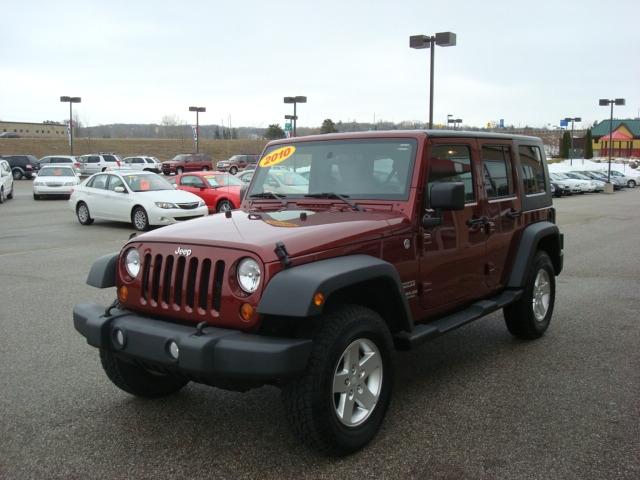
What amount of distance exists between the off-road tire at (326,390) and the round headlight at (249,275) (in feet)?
1.41

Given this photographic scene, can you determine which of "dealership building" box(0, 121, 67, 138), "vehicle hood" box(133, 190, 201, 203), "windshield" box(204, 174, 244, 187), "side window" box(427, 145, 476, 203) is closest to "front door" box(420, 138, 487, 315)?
"side window" box(427, 145, 476, 203)

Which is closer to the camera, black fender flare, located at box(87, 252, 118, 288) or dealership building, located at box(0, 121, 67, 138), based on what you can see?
black fender flare, located at box(87, 252, 118, 288)

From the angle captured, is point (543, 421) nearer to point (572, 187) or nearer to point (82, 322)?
point (82, 322)

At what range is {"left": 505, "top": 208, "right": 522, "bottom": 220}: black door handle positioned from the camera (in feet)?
18.1

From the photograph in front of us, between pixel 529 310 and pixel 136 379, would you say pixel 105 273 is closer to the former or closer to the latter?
pixel 136 379

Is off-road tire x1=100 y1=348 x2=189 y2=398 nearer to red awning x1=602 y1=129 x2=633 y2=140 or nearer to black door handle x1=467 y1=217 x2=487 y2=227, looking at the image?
black door handle x1=467 y1=217 x2=487 y2=227

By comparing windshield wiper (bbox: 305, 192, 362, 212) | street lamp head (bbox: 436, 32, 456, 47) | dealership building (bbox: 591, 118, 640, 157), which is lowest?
windshield wiper (bbox: 305, 192, 362, 212)

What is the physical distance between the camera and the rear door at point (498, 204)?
521 cm

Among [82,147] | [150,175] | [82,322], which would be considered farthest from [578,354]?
[82,147]

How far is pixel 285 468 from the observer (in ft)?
11.6

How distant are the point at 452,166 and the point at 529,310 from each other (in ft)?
5.95

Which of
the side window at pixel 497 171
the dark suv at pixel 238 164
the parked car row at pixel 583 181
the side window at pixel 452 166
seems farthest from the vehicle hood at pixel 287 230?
the dark suv at pixel 238 164

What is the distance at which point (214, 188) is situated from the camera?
65.2 feet

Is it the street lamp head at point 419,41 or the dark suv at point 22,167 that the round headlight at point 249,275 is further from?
the dark suv at point 22,167
